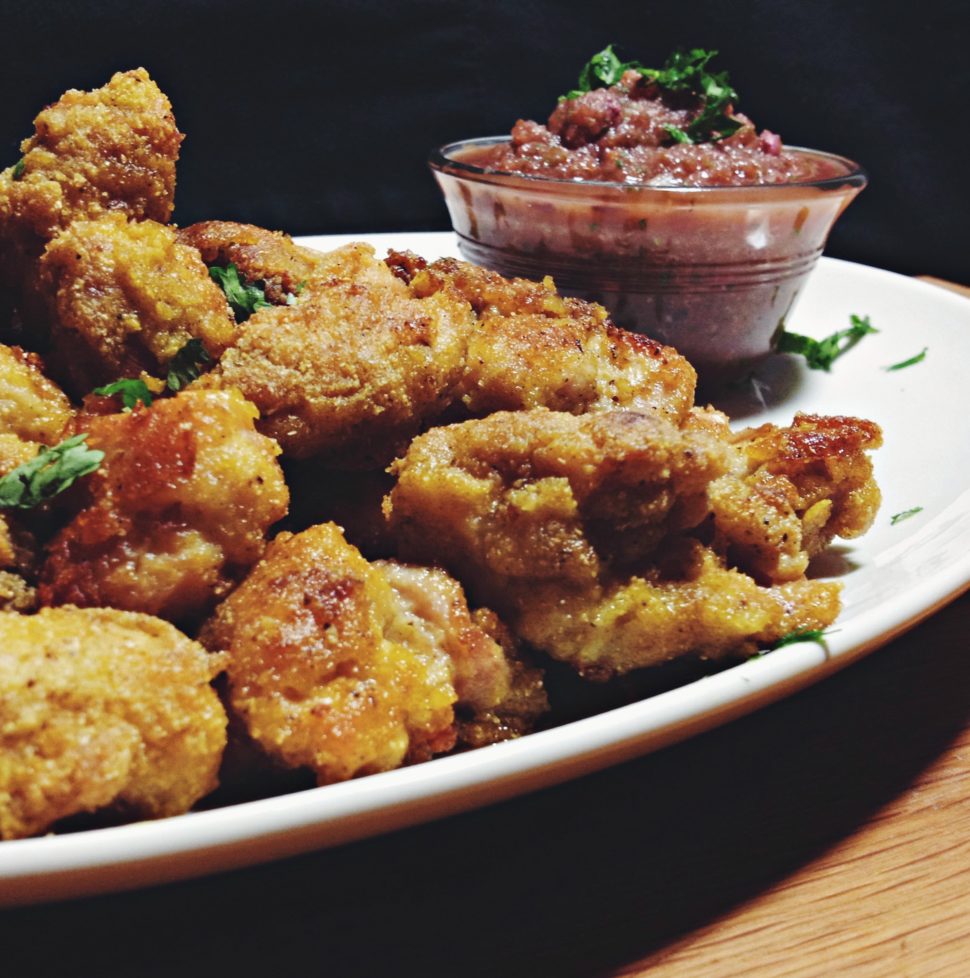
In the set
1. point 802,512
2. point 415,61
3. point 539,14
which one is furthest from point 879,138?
point 802,512

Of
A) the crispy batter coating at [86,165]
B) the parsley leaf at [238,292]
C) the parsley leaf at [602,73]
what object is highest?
the parsley leaf at [602,73]

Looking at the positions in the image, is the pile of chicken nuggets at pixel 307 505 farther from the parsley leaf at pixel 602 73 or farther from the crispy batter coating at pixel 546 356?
the parsley leaf at pixel 602 73

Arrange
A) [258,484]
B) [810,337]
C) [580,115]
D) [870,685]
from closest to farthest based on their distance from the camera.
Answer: [258,484]
[870,685]
[580,115]
[810,337]

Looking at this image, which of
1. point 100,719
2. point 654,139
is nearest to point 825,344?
point 654,139

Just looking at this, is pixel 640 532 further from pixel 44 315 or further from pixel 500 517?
pixel 44 315

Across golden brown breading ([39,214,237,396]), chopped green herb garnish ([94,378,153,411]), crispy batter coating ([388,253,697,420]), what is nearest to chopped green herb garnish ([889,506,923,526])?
crispy batter coating ([388,253,697,420])

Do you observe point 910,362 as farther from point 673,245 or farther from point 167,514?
point 167,514

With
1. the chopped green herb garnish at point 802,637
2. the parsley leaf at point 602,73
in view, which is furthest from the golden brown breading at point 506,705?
the parsley leaf at point 602,73
